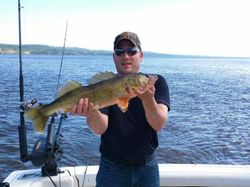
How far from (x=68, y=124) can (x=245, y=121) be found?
752 cm

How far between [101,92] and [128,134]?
0.49m

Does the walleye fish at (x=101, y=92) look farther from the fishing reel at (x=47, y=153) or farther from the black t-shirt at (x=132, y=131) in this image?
the fishing reel at (x=47, y=153)

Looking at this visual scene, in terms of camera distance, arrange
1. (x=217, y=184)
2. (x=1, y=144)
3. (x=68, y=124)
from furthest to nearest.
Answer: (x=68, y=124)
(x=1, y=144)
(x=217, y=184)

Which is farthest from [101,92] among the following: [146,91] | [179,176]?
[179,176]

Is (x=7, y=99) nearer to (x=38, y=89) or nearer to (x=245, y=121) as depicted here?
(x=38, y=89)

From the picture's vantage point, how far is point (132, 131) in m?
3.82

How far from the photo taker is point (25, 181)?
5098 mm

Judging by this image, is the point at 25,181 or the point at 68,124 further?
the point at 68,124

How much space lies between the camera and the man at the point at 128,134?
3.81 m

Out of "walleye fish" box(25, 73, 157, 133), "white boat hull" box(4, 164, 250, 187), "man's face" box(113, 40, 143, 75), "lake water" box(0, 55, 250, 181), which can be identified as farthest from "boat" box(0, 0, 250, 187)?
"lake water" box(0, 55, 250, 181)

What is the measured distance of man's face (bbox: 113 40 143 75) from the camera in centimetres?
390

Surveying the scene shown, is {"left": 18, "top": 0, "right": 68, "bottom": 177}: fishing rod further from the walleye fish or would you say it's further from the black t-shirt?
the black t-shirt

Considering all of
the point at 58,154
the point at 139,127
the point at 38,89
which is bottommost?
the point at 38,89

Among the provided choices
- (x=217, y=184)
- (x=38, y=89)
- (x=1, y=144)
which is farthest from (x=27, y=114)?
(x=38, y=89)
